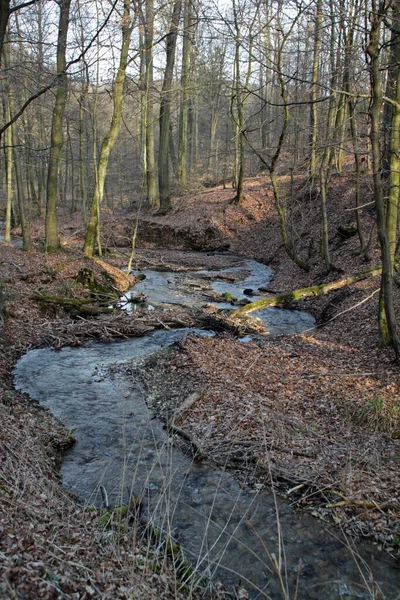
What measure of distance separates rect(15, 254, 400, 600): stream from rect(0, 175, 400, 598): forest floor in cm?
29

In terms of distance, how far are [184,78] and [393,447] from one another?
Result: 2658 cm

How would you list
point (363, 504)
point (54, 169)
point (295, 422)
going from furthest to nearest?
1. point (54, 169)
2. point (295, 422)
3. point (363, 504)

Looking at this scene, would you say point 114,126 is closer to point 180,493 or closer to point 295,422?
point 295,422

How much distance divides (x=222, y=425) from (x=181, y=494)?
1.57 meters

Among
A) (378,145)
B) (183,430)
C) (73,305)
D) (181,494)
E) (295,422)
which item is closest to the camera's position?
(181,494)

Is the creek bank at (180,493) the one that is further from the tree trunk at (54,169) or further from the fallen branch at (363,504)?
the tree trunk at (54,169)

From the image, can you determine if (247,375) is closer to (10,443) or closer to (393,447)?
(393,447)

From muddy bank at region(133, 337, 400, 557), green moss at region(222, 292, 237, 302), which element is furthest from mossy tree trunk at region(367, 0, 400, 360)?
green moss at region(222, 292, 237, 302)

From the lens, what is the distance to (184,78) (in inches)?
1083

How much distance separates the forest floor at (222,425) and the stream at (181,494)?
0.29 m

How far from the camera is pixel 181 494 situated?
5496mm

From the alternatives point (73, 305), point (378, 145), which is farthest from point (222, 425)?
point (73, 305)

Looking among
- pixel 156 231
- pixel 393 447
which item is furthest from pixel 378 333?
pixel 156 231

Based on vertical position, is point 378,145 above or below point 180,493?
above
